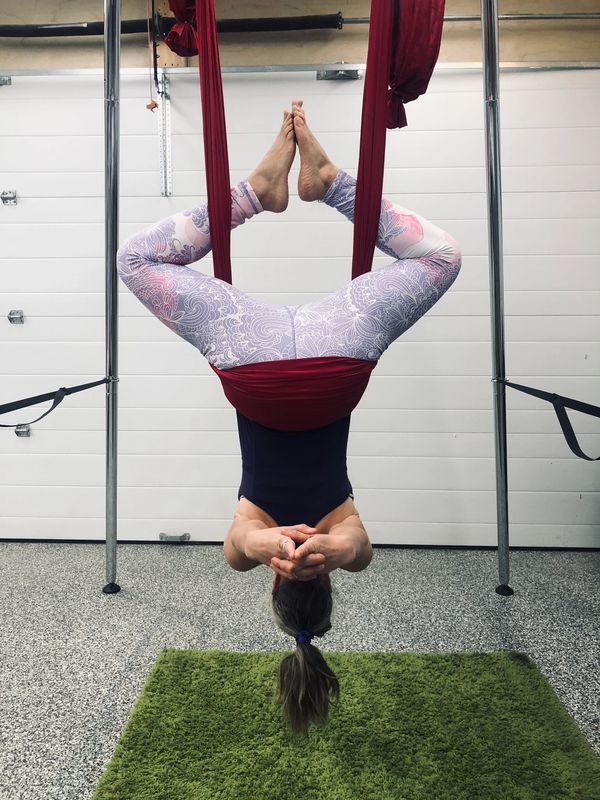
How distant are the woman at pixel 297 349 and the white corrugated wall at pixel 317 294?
1905mm

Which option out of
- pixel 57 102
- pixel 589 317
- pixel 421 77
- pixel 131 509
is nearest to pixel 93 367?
pixel 131 509

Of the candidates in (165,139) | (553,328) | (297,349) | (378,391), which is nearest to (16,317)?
(165,139)

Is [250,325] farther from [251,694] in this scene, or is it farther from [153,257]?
[251,694]

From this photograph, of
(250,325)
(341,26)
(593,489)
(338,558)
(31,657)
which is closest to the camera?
(338,558)

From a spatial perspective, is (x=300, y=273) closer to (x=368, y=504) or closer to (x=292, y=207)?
(x=292, y=207)

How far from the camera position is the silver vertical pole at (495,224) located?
2703 mm

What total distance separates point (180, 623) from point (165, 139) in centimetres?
278

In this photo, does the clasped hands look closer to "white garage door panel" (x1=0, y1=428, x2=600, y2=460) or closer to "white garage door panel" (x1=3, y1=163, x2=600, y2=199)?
"white garage door panel" (x1=0, y1=428, x2=600, y2=460)

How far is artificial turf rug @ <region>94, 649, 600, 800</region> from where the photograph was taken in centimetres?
188

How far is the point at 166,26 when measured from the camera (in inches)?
147

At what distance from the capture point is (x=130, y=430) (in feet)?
13.1

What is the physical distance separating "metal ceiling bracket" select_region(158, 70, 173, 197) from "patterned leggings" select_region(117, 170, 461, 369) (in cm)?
206

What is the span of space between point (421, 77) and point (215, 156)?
0.70 metres

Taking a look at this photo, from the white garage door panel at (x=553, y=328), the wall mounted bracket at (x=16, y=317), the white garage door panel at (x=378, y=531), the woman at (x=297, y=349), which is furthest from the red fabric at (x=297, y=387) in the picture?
the wall mounted bracket at (x=16, y=317)
